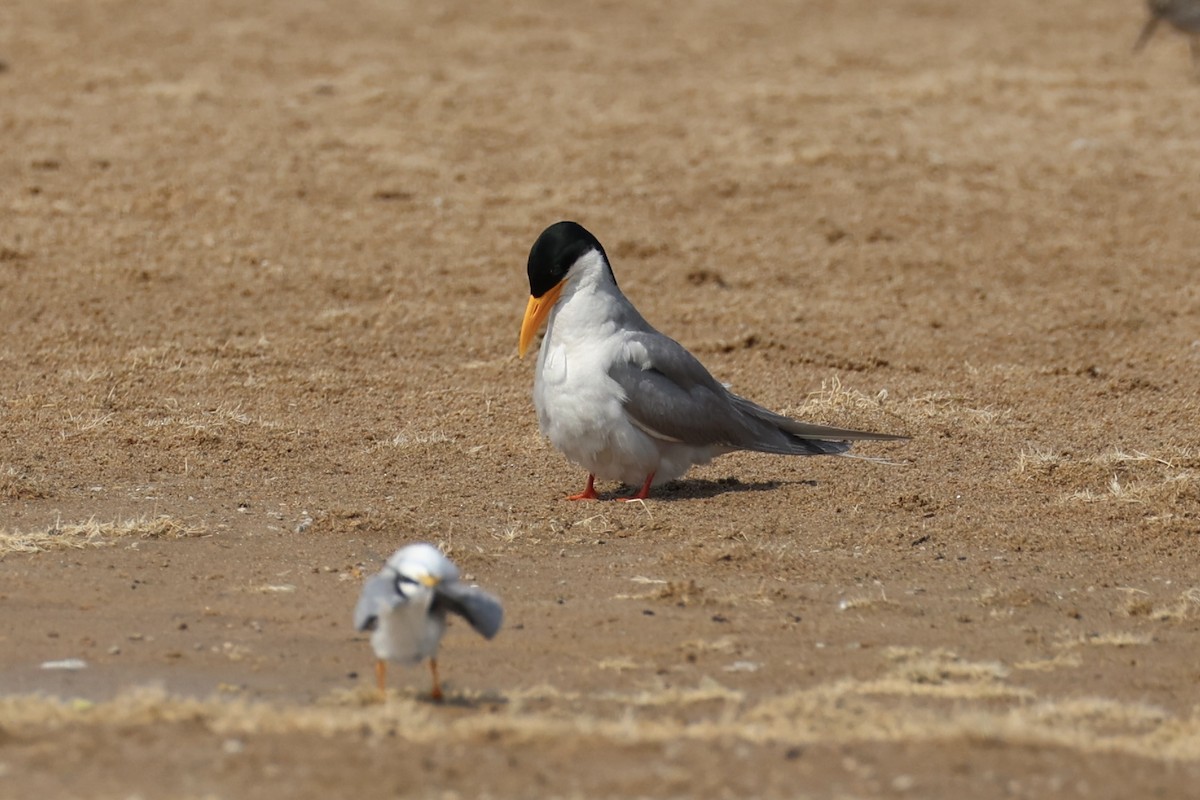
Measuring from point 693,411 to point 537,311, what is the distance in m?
0.84

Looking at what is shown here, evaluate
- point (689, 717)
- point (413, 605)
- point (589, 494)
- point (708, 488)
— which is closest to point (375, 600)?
point (413, 605)

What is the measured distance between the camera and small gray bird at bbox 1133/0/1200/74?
1688 cm

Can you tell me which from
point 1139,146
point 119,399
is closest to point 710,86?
point 1139,146

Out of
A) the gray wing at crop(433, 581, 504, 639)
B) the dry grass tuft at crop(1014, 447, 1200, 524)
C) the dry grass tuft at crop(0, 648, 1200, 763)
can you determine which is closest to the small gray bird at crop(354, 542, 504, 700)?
the gray wing at crop(433, 581, 504, 639)

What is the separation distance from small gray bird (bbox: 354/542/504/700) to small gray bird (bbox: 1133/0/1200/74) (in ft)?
45.9

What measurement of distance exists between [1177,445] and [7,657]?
18.6 ft

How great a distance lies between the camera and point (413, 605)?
4.88 metres

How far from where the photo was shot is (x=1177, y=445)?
855cm

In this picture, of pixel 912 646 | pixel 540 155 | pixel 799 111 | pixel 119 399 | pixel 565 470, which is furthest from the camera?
pixel 799 111

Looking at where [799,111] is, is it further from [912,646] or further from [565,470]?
[912,646]

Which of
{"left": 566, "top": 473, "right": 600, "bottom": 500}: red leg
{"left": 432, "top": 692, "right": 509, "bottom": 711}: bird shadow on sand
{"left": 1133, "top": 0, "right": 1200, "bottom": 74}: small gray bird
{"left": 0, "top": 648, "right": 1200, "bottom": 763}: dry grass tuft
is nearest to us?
{"left": 0, "top": 648, "right": 1200, "bottom": 763}: dry grass tuft

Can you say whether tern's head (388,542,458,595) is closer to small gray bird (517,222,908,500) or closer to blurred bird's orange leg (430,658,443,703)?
blurred bird's orange leg (430,658,443,703)

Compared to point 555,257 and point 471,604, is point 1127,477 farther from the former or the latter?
point 471,604

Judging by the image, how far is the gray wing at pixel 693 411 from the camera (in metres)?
7.62
